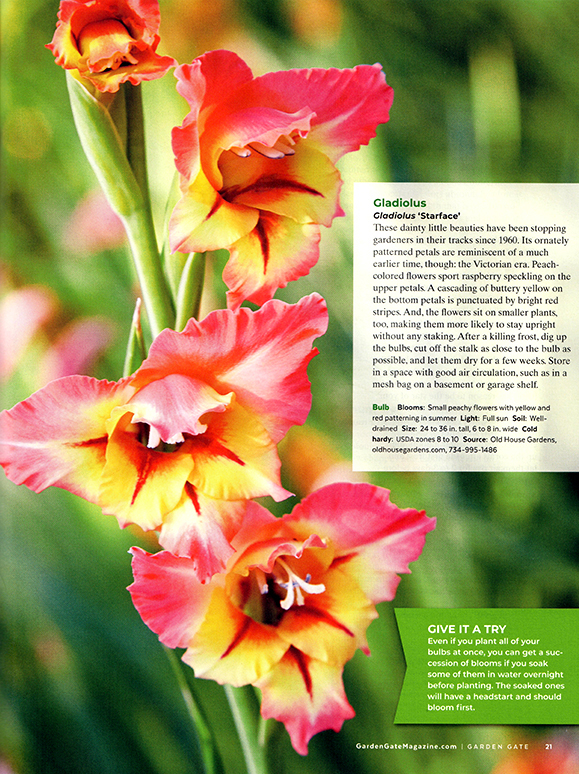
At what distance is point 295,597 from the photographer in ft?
2.34

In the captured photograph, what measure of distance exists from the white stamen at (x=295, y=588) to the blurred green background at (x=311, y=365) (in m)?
0.08

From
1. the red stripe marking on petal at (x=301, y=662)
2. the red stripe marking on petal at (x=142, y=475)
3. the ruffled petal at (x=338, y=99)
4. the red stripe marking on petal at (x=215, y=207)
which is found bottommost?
the red stripe marking on petal at (x=301, y=662)

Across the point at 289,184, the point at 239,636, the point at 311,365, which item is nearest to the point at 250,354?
the point at 311,365

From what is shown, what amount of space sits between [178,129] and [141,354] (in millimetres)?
226

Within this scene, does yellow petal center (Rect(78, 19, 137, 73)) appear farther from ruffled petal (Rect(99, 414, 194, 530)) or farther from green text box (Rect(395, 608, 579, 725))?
green text box (Rect(395, 608, 579, 725))

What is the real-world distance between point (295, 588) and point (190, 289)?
32 cm

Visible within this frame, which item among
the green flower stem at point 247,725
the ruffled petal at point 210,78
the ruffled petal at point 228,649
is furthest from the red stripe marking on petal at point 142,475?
the ruffled petal at point 210,78

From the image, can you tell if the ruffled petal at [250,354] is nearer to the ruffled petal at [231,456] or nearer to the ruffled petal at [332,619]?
the ruffled petal at [231,456]

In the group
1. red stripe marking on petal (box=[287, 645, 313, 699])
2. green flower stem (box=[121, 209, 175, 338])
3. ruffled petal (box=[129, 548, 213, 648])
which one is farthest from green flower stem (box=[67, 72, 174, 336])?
red stripe marking on petal (box=[287, 645, 313, 699])

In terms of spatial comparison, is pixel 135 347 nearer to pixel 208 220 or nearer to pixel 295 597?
pixel 208 220

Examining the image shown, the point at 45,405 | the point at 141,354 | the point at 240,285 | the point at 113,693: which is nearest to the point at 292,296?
the point at 240,285

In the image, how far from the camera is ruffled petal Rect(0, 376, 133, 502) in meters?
0.68

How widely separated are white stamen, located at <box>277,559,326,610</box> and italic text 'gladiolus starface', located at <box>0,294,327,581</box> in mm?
69

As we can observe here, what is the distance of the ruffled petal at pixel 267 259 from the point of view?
72 centimetres
